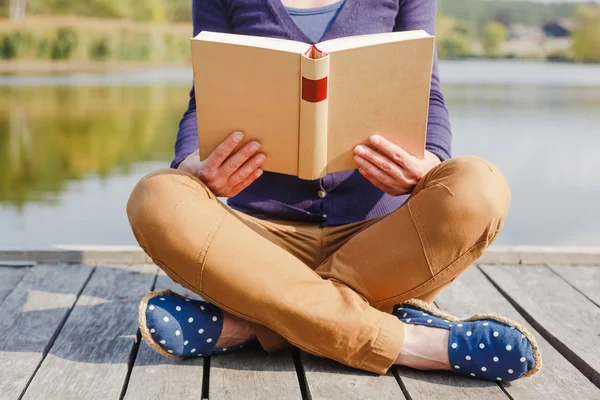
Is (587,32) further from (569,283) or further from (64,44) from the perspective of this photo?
(569,283)

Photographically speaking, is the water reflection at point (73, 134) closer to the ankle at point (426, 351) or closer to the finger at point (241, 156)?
the finger at point (241, 156)

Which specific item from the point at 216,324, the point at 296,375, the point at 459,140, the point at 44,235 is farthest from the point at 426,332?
the point at 459,140

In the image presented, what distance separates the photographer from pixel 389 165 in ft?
3.58

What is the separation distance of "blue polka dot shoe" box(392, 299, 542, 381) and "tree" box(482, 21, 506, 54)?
6171mm

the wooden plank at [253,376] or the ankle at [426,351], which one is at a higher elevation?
the ankle at [426,351]

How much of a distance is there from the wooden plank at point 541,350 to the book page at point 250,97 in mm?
488

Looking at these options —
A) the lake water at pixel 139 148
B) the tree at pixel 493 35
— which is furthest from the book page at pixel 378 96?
the tree at pixel 493 35

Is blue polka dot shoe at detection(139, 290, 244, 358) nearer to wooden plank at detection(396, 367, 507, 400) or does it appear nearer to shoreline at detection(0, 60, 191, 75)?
wooden plank at detection(396, 367, 507, 400)

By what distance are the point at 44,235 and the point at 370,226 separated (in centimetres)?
155

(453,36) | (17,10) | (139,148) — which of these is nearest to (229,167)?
(139,148)

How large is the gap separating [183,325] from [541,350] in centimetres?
60

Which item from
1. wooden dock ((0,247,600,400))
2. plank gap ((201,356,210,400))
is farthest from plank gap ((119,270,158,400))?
plank gap ((201,356,210,400))

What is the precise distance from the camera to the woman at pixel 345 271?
3.49 feet

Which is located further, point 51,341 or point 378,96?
point 51,341
